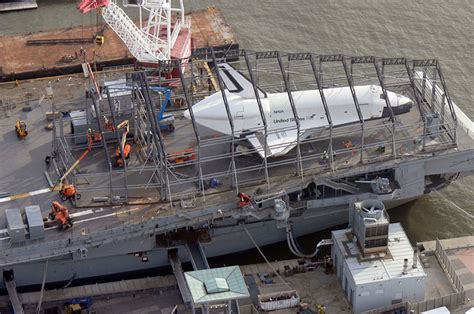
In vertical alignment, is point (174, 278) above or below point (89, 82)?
below

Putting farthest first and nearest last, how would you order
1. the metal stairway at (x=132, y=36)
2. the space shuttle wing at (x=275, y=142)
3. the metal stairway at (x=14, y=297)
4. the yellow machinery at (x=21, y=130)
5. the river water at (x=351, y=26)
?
1. the river water at (x=351, y=26)
2. the metal stairway at (x=132, y=36)
3. the yellow machinery at (x=21, y=130)
4. the space shuttle wing at (x=275, y=142)
5. the metal stairway at (x=14, y=297)

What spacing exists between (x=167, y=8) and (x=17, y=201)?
2570cm

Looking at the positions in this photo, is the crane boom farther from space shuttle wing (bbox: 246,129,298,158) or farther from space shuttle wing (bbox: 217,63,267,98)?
space shuttle wing (bbox: 246,129,298,158)

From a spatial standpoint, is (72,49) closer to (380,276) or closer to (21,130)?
(21,130)

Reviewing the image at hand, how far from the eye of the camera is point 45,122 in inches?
3713

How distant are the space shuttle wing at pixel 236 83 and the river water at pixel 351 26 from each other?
83.3 feet

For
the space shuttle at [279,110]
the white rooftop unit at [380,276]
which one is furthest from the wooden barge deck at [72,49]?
the white rooftop unit at [380,276]

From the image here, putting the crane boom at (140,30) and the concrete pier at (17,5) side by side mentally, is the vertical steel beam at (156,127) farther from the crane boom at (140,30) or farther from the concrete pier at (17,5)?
the concrete pier at (17,5)

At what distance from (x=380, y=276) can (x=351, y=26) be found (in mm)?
45747

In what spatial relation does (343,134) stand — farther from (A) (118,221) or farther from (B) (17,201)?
(B) (17,201)

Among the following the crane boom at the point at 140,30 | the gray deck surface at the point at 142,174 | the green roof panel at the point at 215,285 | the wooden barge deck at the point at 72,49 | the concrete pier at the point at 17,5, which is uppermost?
the crane boom at the point at 140,30

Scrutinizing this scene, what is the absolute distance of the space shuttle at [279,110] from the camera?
88.6 meters

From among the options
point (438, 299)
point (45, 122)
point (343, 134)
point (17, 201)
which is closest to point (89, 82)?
point (45, 122)

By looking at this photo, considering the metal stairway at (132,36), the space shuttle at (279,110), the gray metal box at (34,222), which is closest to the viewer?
the gray metal box at (34,222)
